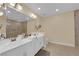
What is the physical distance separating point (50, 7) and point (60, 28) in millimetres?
448

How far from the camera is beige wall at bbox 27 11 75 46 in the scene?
183 cm

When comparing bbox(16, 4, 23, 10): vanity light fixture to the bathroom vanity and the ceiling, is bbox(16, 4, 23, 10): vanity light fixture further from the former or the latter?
the bathroom vanity

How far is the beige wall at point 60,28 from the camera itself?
183 cm

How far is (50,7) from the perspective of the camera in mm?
1736

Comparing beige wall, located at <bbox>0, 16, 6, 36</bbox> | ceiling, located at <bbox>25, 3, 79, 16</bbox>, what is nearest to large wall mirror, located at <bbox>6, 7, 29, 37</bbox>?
beige wall, located at <bbox>0, 16, 6, 36</bbox>

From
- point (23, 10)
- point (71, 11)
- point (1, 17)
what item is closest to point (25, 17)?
point (23, 10)

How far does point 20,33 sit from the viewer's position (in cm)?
175

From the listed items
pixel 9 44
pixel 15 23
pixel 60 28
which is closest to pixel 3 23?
pixel 15 23

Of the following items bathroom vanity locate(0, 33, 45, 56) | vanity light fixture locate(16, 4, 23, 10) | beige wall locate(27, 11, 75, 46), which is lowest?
bathroom vanity locate(0, 33, 45, 56)

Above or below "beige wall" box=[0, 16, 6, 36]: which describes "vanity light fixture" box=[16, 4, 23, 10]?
above

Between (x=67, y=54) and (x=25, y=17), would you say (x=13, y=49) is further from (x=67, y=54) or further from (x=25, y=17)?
(x=67, y=54)

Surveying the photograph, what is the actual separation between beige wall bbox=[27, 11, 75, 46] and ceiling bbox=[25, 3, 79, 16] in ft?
0.30

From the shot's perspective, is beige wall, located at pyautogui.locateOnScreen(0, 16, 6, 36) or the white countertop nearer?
the white countertop

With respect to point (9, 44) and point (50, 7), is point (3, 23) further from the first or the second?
point (50, 7)
